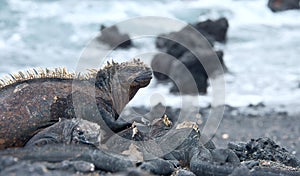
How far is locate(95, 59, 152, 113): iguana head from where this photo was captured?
7430 millimetres

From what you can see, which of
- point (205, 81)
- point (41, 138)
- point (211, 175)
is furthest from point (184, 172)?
point (205, 81)

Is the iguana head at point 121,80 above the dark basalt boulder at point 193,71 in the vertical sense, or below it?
above

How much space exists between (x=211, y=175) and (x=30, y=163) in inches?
79.2

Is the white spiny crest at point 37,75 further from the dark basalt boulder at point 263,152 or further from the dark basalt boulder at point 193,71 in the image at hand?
the dark basalt boulder at point 193,71

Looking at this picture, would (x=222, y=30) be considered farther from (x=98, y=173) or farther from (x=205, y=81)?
(x=98, y=173)

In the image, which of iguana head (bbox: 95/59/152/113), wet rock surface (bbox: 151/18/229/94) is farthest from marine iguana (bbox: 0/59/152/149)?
wet rock surface (bbox: 151/18/229/94)

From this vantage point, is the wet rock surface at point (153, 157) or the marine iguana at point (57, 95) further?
the marine iguana at point (57, 95)

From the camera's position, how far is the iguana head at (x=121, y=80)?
7430 mm

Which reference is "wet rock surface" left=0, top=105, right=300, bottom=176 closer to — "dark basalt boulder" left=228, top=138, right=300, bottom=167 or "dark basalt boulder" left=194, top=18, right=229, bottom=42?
"dark basalt boulder" left=228, top=138, right=300, bottom=167

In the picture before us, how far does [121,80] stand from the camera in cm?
746

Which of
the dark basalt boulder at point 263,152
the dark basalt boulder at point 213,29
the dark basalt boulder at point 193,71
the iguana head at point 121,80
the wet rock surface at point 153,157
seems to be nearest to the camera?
the wet rock surface at point 153,157

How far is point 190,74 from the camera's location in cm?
1928

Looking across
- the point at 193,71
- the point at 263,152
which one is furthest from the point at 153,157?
the point at 193,71

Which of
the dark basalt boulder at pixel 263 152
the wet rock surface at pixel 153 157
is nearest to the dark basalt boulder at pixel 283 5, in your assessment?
the dark basalt boulder at pixel 263 152
